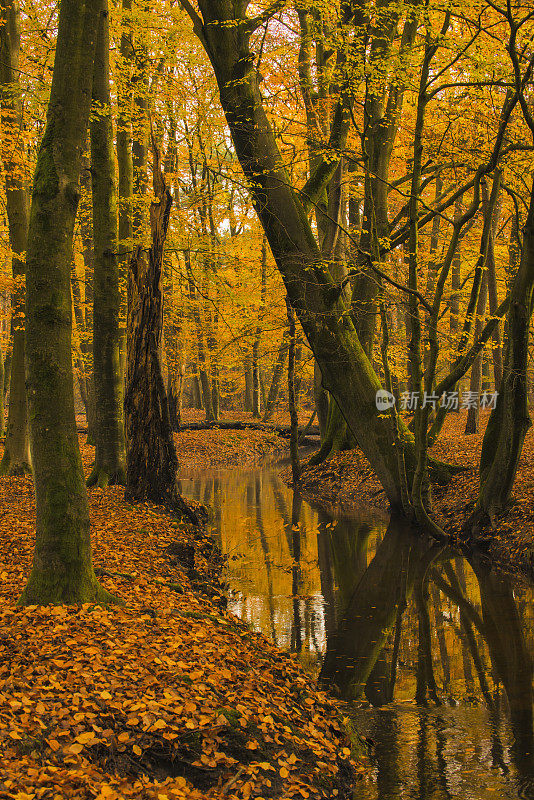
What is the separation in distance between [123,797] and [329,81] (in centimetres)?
957

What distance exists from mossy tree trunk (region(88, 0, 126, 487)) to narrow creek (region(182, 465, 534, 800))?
7.98 ft

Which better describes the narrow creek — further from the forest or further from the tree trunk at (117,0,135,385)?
the tree trunk at (117,0,135,385)

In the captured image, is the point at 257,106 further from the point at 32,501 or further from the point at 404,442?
the point at 32,501

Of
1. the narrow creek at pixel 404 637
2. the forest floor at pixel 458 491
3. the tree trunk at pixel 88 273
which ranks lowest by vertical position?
the narrow creek at pixel 404 637

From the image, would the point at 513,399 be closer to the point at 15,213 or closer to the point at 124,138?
the point at 124,138

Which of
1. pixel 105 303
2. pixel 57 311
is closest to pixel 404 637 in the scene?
pixel 57 311

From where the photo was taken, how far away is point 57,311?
16.4ft

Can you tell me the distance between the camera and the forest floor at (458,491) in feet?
30.9

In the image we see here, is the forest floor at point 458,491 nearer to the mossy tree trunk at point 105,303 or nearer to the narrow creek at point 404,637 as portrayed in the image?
the narrow creek at point 404,637

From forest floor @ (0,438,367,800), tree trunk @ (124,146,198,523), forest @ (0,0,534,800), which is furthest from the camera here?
tree trunk @ (124,146,198,523)

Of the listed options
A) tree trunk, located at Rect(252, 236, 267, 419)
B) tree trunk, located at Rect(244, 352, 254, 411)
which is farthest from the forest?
tree trunk, located at Rect(244, 352, 254, 411)

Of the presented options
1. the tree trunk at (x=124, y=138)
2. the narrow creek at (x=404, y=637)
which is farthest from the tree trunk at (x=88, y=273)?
the narrow creek at (x=404, y=637)

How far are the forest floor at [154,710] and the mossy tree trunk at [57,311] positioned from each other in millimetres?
462

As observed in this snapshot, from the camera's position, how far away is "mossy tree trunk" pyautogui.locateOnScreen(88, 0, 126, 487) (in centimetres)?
1113
